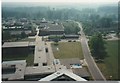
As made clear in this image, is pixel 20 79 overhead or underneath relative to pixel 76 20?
underneath

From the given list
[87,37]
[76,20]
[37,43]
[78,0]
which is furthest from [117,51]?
[37,43]

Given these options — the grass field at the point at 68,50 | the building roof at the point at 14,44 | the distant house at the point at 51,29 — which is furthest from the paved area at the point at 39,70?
the distant house at the point at 51,29

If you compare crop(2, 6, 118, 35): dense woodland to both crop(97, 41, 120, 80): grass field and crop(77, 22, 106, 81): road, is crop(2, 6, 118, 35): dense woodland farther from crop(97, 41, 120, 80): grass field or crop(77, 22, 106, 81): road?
crop(97, 41, 120, 80): grass field

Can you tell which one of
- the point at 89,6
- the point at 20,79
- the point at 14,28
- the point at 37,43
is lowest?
the point at 20,79

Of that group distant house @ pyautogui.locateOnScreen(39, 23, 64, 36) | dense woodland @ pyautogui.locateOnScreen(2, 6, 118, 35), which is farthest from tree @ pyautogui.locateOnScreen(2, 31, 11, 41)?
distant house @ pyautogui.locateOnScreen(39, 23, 64, 36)

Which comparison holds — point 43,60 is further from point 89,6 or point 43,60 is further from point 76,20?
point 89,6

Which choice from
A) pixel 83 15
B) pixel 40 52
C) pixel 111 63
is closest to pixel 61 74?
pixel 40 52

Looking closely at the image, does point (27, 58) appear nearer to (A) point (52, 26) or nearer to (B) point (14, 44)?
(B) point (14, 44)

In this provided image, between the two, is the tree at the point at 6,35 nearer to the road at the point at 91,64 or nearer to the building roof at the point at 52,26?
the building roof at the point at 52,26
